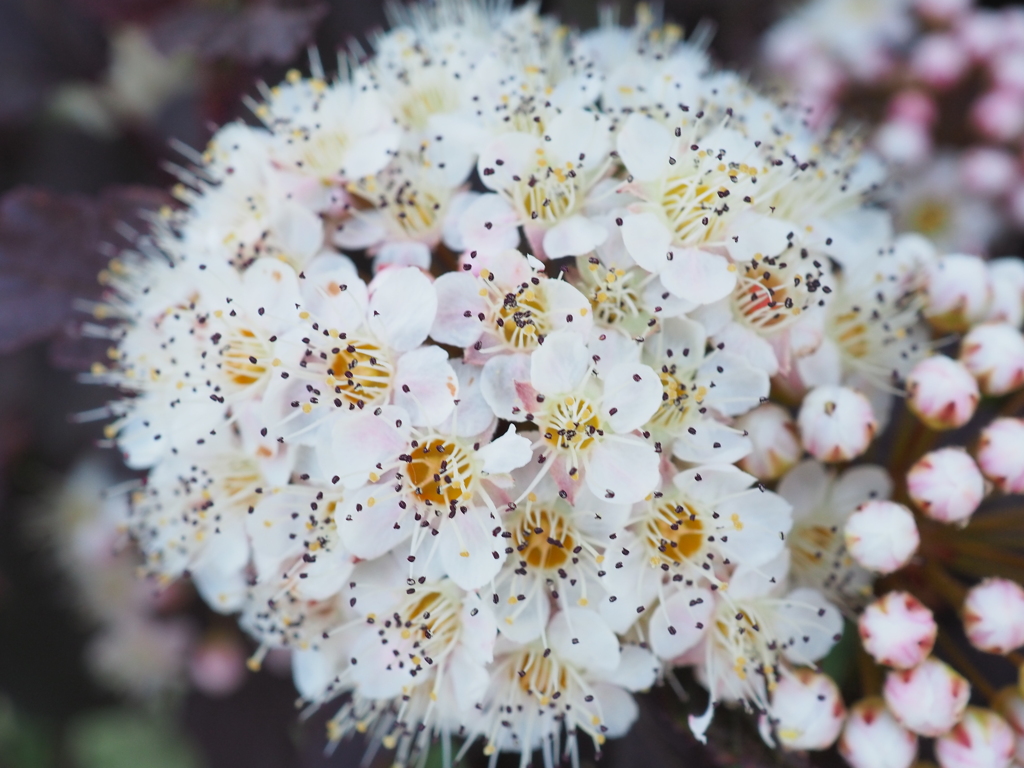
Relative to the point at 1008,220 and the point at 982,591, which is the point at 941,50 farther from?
the point at 982,591

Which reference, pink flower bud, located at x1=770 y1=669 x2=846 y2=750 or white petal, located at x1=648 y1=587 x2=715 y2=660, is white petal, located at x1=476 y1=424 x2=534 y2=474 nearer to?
white petal, located at x1=648 y1=587 x2=715 y2=660

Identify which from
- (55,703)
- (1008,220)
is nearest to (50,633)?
(55,703)

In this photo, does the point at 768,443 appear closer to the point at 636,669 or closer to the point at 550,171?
the point at 636,669

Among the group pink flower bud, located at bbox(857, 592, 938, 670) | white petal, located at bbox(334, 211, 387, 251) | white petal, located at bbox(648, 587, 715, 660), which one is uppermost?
white petal, located at bbox(334, 211, 387, 251)

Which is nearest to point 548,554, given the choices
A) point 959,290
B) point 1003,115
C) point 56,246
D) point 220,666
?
point 959,290

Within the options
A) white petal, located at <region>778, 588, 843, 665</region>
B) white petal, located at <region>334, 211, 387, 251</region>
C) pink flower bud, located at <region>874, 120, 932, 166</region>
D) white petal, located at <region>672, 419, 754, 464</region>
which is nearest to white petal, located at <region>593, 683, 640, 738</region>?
white petal, located at <region>778, 588, 843, 665</region>

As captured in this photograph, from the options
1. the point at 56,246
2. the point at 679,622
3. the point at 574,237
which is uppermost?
the point at 56,246
